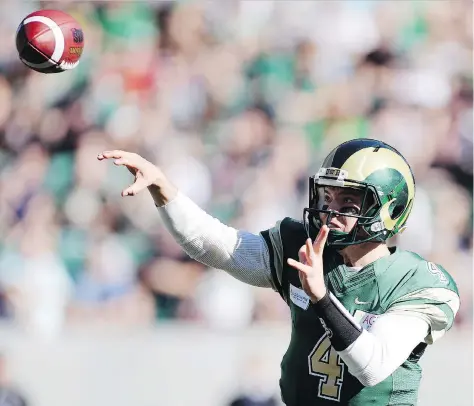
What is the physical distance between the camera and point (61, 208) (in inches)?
305

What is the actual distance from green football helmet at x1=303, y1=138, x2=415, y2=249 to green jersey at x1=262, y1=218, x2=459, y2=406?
12cm

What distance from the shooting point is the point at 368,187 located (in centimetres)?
348

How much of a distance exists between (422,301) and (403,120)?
4.77 meters

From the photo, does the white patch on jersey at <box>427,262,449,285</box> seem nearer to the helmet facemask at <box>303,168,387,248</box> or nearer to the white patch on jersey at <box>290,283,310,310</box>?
the helmet facemask at <box>303,168,387,248</box>

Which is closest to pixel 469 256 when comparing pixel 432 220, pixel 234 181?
pixel 432 220

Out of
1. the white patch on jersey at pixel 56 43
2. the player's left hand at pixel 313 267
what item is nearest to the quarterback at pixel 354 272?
the player's left hand at pixel 313 267

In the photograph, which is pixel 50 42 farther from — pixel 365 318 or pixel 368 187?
pixel 365 318

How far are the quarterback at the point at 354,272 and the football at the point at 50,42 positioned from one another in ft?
5.25

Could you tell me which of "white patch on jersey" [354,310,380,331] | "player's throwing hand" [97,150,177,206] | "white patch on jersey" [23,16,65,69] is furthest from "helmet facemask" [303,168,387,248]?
"white patch on jersey" [23,16,65,69]

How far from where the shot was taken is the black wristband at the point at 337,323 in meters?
3.13

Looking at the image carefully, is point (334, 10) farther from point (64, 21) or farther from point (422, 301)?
point (422, 301)

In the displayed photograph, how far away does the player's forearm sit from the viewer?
3686 millimetres

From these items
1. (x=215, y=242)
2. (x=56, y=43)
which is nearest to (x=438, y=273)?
(x=215, y=242)

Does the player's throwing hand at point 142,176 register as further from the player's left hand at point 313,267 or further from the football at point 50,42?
the football at point 50,42
